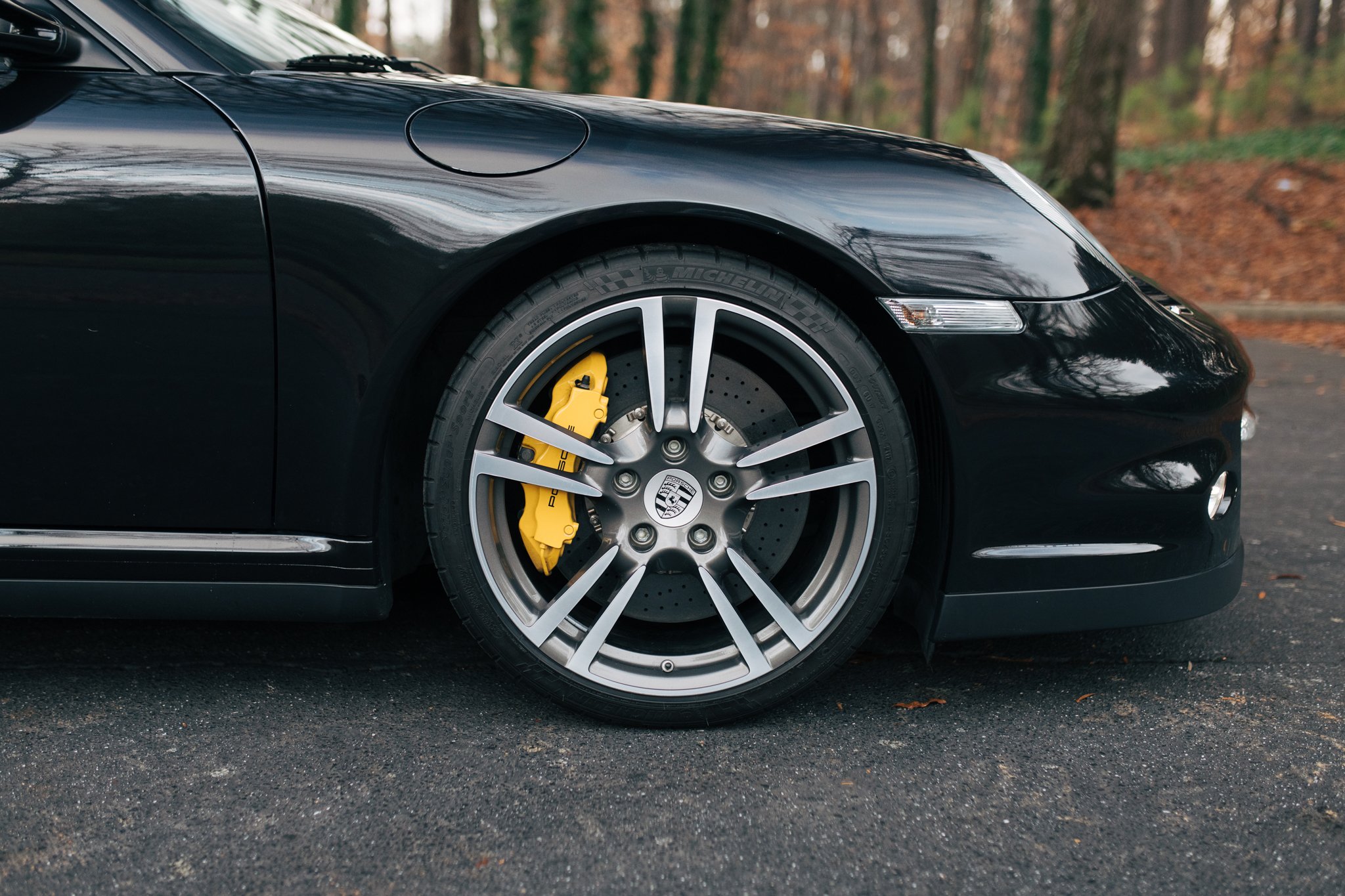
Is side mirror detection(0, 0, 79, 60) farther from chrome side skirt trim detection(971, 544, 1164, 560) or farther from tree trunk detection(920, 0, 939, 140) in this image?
tree trunk detection(920, 0, 939, 140)

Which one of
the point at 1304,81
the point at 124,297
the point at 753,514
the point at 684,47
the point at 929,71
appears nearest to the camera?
the point at 124,297

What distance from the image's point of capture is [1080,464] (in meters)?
1.82

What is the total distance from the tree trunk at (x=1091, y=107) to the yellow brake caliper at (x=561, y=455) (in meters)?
10.0

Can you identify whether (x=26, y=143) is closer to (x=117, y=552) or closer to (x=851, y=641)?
(x=117, y=552)

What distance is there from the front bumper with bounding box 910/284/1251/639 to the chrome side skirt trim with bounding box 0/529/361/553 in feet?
3.63

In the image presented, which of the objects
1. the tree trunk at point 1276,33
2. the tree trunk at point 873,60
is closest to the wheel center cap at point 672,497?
the tree trunk at point 1276,33

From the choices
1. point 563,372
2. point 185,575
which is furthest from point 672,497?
point 185,575

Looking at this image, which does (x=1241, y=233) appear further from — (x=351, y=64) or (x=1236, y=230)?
(x=351, y=64)

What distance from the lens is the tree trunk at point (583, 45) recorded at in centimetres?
1780

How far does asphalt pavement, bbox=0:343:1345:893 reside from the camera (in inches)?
58.9

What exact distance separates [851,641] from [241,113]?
1.41m

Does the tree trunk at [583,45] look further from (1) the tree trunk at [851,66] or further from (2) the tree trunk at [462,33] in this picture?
(1) the tree trunk at [851,66]

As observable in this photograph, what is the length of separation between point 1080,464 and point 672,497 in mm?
725

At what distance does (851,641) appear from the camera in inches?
74.2
